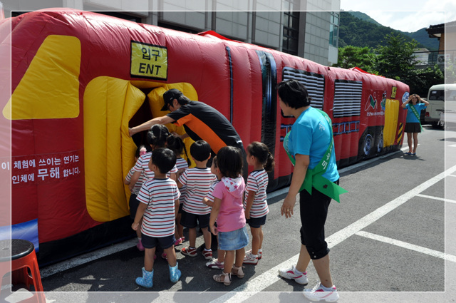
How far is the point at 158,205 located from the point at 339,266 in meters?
2.06

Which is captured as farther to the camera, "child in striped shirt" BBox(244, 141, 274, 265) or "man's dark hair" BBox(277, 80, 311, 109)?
"child in striped shirt" BBox(244, 141, 274, 265)

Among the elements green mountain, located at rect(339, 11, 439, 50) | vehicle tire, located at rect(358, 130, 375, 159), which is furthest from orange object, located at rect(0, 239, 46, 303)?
green mountain, located at rect(339, 11, 439, 50)

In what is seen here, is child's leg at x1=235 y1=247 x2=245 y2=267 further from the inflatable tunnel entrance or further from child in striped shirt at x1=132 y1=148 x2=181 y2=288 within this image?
the inflatable tunnel entrance

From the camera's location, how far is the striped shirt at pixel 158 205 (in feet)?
9.95

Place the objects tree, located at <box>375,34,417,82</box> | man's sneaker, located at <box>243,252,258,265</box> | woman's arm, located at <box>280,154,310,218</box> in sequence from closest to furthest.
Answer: woman's arm, located at <box>280,154,310,218</box>, man's sneaker, located at <box>243,252,258,265</box>, tree, located at <box>375,34,417,82</box>

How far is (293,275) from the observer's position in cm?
337

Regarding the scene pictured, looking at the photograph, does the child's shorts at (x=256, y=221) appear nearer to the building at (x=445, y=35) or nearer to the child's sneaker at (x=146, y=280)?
the child's sneaker at (x=146, y=280)

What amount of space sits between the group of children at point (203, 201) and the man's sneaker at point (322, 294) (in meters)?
0.70

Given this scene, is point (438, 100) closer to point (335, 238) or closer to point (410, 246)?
point (410, 246)

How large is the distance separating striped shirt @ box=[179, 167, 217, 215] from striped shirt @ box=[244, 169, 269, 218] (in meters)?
0.47

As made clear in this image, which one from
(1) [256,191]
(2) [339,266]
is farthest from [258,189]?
(2) [339,266]

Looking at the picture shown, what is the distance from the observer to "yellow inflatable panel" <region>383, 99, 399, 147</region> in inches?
428

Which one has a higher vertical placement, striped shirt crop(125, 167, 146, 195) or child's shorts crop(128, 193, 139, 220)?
striped shirt crop(125, 167, 146, 195)

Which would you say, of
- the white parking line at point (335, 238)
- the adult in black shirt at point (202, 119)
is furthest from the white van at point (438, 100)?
the adult in black shirt at point (202, 119)
